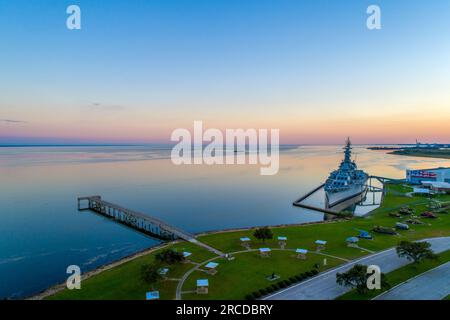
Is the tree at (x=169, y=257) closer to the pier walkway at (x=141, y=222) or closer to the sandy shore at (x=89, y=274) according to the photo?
the pier walkway at (x=141, y=222)

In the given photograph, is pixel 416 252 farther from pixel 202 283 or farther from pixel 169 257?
pixel 169 257

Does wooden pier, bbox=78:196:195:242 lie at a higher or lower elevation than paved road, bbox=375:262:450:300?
lower

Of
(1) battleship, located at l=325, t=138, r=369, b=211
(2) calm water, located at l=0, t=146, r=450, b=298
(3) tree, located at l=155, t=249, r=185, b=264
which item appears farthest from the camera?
(1) battleship, located at l=325, t=138, r=369, b=211

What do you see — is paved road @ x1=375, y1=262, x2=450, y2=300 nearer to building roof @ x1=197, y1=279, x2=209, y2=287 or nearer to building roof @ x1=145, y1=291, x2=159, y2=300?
building roof @ x1=197, y1=279, x2=209, y2=287

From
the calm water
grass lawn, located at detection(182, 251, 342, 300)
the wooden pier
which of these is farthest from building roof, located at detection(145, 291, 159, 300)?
the wooden pier
